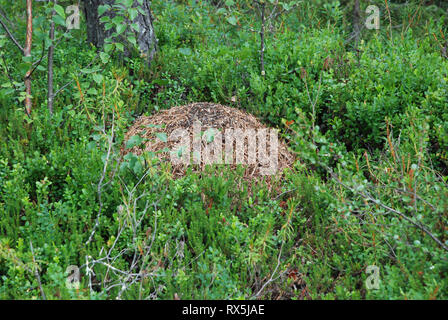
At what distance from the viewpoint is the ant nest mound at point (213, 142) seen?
452 centimetres

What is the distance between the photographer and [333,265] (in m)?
3.64

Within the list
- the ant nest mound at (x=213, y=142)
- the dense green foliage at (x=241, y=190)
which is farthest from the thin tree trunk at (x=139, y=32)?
the ant nest mound at (x=213, y=142)

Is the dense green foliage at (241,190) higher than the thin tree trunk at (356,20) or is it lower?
lower

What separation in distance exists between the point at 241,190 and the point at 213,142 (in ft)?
2.19

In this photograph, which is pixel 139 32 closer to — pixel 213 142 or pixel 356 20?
pixel 213 142

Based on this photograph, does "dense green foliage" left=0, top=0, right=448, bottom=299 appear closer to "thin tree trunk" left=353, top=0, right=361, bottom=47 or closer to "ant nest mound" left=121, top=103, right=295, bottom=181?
"ant nest mound" left=121, top=103, right=295, bottom=181

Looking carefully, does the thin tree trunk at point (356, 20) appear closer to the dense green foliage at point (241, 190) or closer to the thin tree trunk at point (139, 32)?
the dense green foliage at point (241, 190)

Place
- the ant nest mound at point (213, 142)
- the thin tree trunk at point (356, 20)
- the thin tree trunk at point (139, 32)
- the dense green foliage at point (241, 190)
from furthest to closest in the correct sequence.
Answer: the thin tree trunk at point (356, 20), the thin tree trunk at point (139, 32), the ant nest mound at point (213, 142), the dense green foliage at point (241, 190)

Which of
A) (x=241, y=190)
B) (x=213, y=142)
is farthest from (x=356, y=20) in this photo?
(x=241, y=190)

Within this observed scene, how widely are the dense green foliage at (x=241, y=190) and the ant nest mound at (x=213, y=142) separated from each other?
0.62 feet

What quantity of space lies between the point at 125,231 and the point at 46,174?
41.1 inches

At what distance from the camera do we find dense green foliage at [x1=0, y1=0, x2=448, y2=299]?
3.31 m
